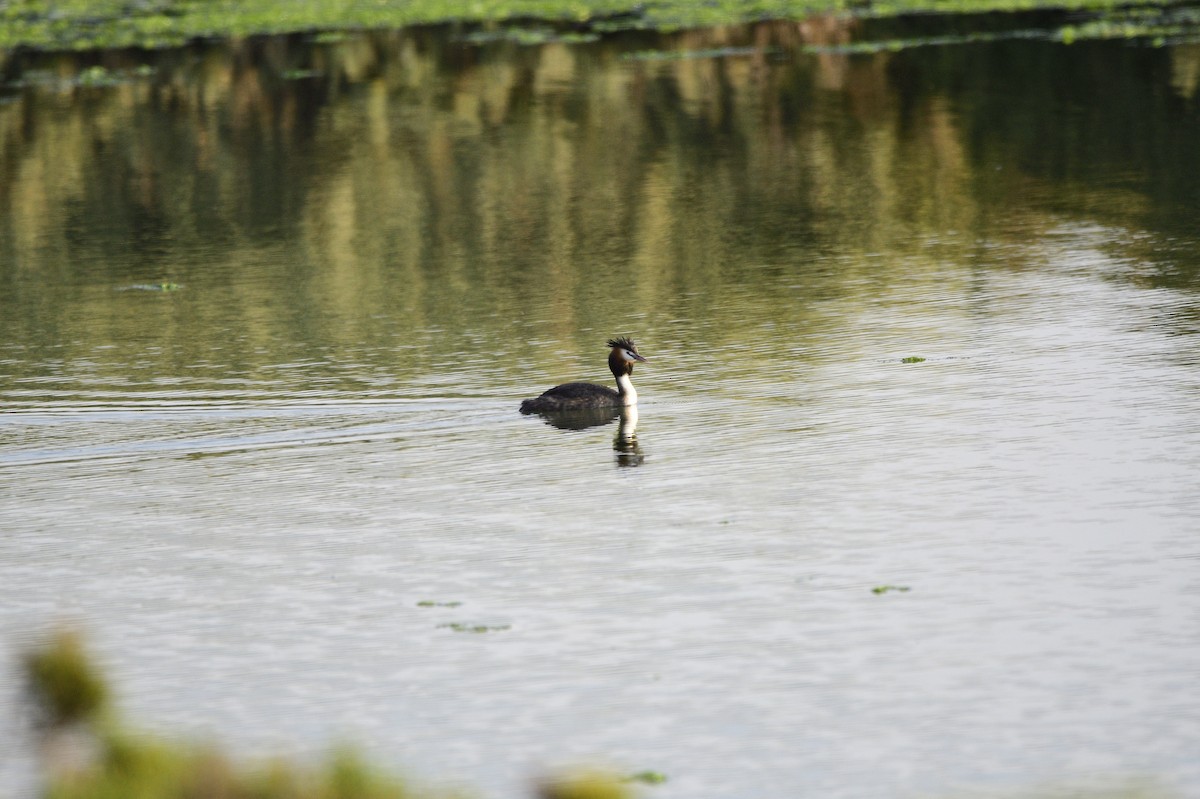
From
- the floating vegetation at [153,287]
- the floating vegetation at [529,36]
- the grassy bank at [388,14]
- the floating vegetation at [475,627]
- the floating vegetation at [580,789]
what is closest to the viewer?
the floating vegetation at [580,789]

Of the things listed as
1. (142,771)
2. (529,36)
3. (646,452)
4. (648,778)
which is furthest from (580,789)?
(529,36)

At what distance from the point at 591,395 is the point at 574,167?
1534cm

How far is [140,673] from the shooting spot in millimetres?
11109

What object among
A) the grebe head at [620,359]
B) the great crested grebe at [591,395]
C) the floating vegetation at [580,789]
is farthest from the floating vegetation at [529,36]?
the floating vegetation at [580,789]

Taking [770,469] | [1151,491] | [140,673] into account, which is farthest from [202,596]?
[1151,491]

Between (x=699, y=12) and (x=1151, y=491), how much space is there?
4100cm

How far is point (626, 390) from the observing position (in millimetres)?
17016

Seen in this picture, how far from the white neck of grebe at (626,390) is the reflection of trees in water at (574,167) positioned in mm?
3275

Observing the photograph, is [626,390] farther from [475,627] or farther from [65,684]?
[65,684]

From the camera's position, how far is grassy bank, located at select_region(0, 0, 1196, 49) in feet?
166

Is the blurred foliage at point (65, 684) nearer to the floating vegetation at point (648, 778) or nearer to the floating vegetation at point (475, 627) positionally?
the floating vegetation at point (648, 778)

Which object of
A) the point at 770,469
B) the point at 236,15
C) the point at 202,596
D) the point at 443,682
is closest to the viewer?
the point at 443,682

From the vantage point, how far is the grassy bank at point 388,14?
5066cm

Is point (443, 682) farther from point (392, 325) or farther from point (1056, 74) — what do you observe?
point (1056, 74)
